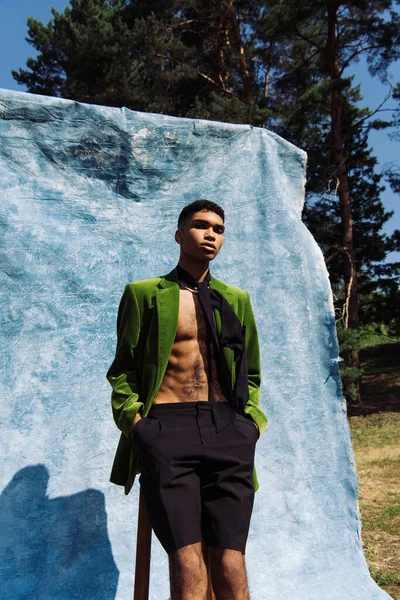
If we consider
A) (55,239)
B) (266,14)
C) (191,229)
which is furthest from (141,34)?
(191,229)

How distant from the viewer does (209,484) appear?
2002 mm

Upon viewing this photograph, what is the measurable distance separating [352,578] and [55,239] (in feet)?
8.07

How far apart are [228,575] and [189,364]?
0.71 meters

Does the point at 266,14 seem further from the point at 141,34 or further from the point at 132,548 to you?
the point at 132,548

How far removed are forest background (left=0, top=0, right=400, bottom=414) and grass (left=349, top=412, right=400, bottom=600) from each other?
1.80m

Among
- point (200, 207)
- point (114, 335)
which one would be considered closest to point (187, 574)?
point (200, 207)

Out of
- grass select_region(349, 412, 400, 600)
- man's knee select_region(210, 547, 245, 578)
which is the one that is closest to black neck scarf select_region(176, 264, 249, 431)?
man's knee select_region(210, 547, 245, 578)

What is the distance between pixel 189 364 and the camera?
215 cm

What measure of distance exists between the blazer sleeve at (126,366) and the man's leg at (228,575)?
51 centimetres

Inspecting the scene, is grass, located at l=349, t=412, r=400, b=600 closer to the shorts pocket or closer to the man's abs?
the shorts pocket

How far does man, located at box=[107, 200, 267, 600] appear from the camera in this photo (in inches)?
75.0

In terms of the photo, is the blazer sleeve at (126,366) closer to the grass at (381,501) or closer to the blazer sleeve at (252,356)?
the blazer sleeve at (252,356)

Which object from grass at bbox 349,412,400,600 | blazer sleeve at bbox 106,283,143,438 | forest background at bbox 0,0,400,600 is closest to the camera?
blazer sleeve at bbox 106,283,143,438

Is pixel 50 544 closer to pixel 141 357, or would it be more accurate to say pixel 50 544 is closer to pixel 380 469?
pixel 141 357
